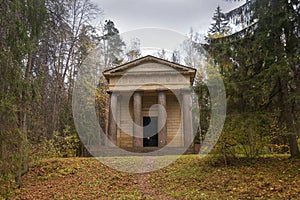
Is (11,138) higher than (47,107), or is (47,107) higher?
(47,107)

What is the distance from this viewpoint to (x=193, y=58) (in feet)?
85.0

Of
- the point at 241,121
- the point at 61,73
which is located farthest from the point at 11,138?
the point at 61,73

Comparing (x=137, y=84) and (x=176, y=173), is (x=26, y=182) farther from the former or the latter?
(x=137, y=84)

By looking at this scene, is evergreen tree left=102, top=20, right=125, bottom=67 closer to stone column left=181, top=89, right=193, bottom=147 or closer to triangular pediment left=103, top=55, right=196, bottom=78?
triangular pediment left=103, top=55, right=196, bottom=78

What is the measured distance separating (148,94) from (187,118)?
10.3 ft

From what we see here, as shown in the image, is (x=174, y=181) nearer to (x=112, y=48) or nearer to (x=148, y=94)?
(x=148, y=94)

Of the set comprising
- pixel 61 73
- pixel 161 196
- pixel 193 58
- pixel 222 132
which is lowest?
pixel 161 196

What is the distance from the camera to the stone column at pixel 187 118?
14695 mm

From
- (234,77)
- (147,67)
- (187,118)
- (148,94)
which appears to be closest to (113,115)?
(148,94)

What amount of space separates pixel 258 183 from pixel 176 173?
293cm

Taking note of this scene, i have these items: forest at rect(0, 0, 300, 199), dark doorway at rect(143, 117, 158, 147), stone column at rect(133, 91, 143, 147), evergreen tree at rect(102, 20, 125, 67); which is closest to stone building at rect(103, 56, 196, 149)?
stone column at rect(133, 91, 143, 147)

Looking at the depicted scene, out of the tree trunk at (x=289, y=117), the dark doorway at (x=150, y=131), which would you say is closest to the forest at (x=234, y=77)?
the tree trunk at (x=289, y=117)

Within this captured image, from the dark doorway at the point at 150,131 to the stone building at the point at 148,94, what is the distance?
0.15 metres

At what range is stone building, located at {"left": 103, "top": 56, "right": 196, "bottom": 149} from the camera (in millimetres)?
15297
